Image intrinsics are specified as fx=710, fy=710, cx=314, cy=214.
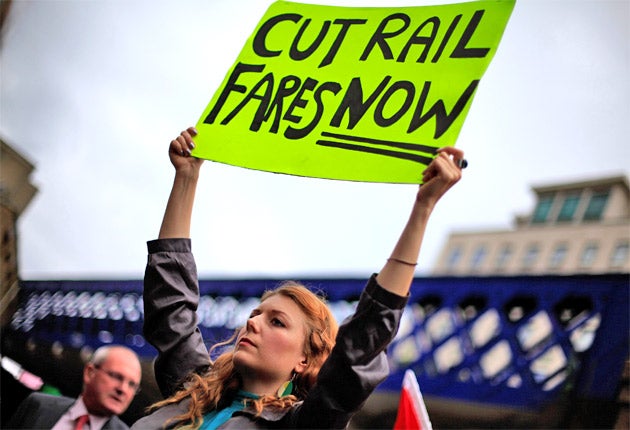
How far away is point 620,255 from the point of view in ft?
186

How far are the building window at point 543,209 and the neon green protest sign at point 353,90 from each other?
64647 millimetres

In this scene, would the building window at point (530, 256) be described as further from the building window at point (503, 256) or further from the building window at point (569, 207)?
the building window at point (569, 207)

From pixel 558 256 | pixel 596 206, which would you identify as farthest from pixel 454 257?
pixel 596 206

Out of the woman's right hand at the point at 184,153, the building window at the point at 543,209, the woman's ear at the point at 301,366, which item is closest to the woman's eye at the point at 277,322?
the woman's ear at the point at 301,366

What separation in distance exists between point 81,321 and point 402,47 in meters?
29.3

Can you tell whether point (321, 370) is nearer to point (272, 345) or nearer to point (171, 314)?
point (272, 345)

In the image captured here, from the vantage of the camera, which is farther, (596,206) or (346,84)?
(596,206)

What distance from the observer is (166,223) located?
2041 millimetres

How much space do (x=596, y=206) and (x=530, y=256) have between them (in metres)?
7.07

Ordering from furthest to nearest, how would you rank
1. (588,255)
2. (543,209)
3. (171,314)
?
(543,209) < (588,255) < (171,314)

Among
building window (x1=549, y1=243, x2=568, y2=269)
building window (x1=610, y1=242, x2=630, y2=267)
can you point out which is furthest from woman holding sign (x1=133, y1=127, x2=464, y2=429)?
building window (x1=549, y1=243, x2=568, y2=269)

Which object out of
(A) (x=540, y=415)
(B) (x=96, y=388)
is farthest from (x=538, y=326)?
(B) (x=96, y=388)

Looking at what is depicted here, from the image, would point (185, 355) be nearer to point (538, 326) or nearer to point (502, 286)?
point (502, 286)

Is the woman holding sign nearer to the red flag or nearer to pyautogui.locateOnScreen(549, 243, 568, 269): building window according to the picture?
the red flag
